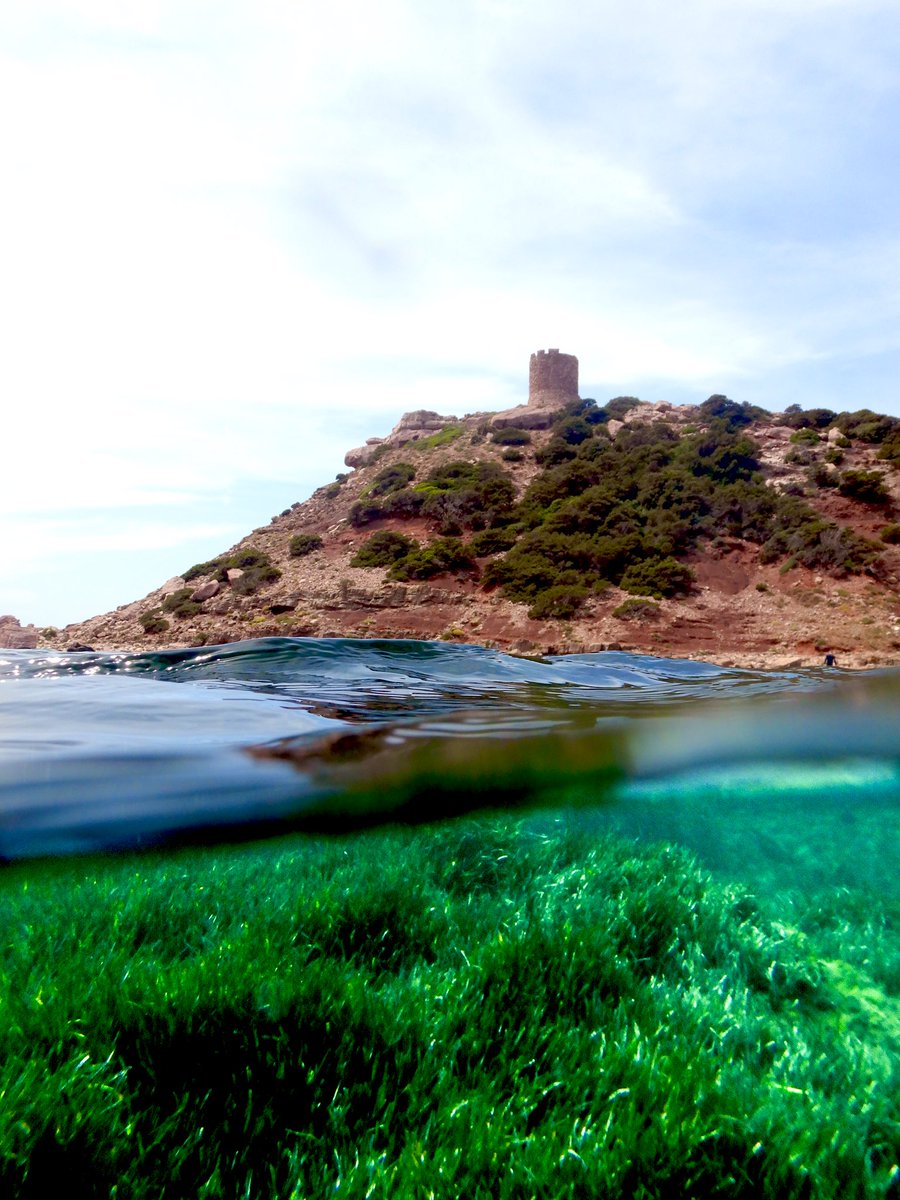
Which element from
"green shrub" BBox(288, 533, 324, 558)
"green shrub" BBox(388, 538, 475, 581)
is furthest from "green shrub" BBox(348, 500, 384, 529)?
"green shrub" BBox(388, 538, 475, 581)

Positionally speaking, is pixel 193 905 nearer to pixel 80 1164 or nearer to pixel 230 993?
pixel 230 993

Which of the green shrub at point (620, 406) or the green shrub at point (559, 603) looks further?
the green shrub at point (620, 406)

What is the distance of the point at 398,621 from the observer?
29.1 m

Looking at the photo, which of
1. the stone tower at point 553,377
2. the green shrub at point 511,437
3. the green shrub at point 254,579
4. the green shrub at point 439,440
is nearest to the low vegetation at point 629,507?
the green shrub at point 511,437

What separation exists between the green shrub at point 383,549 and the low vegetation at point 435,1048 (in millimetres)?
30096

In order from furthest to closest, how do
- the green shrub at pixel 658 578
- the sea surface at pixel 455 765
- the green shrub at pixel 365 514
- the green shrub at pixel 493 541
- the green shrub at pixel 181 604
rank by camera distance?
1. the green shrub at pixel 365 514
2. the green shrub at pixel 493 541
3. the green shrub at pixel 181 604
4. the green shrub at pixel 658 578
5. the sea surface at pixel 455 765

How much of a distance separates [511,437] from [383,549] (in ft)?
55.6

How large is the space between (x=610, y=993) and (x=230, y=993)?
197 cm

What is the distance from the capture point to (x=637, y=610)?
26.9 m

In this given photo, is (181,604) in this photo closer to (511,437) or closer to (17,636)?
(17,636)

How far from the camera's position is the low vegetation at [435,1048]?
2428 mm

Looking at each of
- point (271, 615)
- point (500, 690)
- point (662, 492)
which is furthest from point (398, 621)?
point (500, 690)

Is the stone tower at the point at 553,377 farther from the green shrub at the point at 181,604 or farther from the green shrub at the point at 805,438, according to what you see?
the green shrub at the point at 181,604

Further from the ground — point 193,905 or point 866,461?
point 866,461
